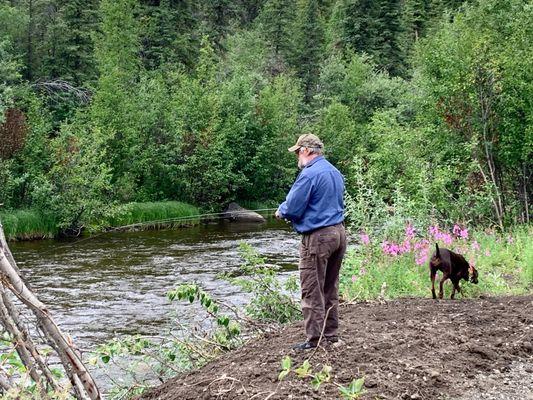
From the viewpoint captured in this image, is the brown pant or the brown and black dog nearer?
the brown pant

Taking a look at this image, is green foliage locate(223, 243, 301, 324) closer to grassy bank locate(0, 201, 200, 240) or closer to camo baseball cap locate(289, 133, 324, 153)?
camo baseball cap locate(289, 133, 324, 153)

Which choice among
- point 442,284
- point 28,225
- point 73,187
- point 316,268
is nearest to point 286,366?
point 316,268

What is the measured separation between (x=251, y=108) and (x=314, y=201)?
3039 centimetres

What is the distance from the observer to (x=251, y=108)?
118 feet

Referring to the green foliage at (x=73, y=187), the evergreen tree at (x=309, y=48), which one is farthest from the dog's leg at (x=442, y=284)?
the evergreen tree at (x=309, y=48)

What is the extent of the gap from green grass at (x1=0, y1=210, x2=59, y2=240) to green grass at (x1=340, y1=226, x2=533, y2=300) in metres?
15.8

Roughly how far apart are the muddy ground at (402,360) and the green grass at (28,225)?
17.7m

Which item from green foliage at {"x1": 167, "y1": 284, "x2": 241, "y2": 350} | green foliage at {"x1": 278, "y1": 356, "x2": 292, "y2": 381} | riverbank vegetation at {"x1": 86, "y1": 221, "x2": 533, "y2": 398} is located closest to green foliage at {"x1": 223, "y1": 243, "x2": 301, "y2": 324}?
riverbank vegetation at {"x1": 86, "y1": 221, "x2": 533, "y2": 398}

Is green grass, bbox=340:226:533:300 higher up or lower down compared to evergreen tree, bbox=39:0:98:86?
lower down

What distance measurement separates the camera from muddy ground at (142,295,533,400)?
529cm

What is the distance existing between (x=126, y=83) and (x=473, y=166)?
2720cm

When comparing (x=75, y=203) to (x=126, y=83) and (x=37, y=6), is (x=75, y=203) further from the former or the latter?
(x=37, y=6)

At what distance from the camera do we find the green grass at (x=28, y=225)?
22844 millimetres

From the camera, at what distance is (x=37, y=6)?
39.8m
